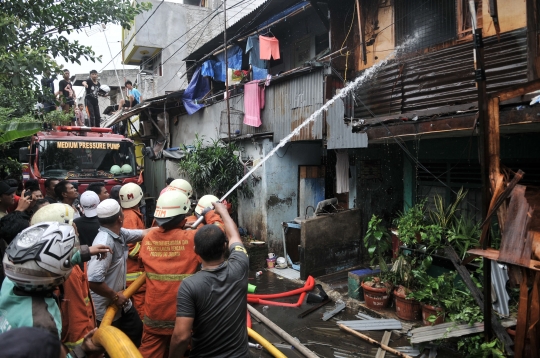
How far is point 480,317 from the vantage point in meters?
4.97

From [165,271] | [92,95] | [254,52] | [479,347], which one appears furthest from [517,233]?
[92,95]

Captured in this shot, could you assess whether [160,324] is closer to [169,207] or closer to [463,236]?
[169,207]

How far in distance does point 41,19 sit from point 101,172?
480 centimetres

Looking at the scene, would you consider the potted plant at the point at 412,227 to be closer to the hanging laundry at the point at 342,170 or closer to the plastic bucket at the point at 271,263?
the hanging laundry at the point at 342,170

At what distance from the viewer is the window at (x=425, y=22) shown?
21.0ft

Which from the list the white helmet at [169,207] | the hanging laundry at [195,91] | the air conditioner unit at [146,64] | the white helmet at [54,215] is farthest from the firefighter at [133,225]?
the air conditioner unit at [146,64]

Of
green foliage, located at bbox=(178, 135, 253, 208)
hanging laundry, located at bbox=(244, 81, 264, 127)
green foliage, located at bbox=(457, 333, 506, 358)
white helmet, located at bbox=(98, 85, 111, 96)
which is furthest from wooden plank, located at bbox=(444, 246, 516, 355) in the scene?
white helmet, located at bbox=(98, 85, 111, 96)

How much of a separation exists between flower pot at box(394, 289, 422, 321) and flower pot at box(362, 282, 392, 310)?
0.37m

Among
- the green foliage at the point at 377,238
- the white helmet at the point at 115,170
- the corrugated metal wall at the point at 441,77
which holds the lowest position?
the green foliage at the point at 377,238

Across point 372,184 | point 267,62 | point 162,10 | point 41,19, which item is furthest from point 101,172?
point 162,10

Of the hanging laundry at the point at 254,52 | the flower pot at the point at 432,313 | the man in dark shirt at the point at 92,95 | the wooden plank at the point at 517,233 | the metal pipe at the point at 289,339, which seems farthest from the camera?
the man in dark shirt at the point at 92,95

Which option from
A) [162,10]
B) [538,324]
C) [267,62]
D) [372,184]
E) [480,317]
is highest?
[162,10]

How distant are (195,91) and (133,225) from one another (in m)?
11.3

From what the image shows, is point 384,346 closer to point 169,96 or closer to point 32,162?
point 32,162
